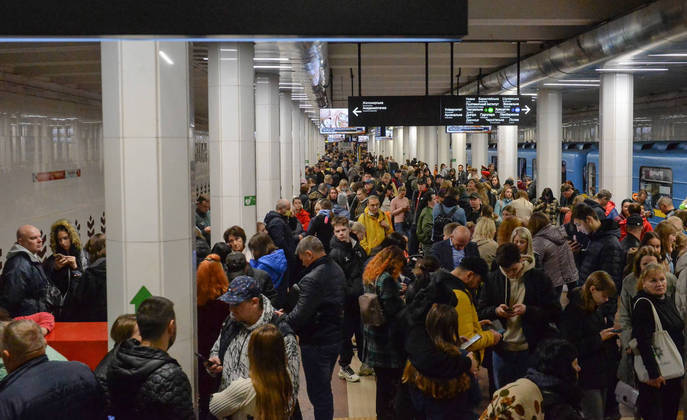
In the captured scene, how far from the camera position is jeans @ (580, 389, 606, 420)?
5910 millimetres

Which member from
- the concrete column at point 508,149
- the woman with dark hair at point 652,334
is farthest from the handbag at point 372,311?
the concrete column at point 508,149

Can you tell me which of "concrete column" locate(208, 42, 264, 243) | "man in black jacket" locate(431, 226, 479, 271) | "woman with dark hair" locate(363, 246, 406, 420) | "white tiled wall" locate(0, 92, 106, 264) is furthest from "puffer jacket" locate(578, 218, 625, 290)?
"white tiled wall" locate(0, 92, 106, 264)

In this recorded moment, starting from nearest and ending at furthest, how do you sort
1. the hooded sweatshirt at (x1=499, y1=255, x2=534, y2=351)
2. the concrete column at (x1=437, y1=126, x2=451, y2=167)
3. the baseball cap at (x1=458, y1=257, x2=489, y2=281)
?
the baseball cap at (x1=458, y1=257, x2=489, y2=281)
the hooded sweatshirt at (x1=499, y1=255, x2=534, y2=351)
the concrete column at (x1=437, y1=126, x2=451, y2=167)

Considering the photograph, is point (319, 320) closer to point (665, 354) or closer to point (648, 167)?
point (665, 354)

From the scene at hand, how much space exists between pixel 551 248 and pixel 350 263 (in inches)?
85.1

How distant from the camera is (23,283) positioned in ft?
22.2

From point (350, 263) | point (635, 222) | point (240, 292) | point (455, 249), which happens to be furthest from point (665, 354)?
point (350, 263)

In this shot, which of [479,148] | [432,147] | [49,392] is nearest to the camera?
[49,392]

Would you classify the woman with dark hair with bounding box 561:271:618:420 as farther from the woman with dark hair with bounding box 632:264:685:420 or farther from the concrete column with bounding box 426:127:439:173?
the concrete column with bounding box 426:127:439:173

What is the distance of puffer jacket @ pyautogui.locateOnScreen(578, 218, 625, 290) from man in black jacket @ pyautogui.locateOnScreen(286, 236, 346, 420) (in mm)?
3554

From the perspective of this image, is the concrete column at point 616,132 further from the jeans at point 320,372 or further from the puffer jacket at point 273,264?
the jeans at point 320,372

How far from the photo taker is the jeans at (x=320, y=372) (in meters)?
6.18

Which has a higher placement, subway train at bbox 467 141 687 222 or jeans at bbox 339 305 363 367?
subway train at bbox 467 141 687 222

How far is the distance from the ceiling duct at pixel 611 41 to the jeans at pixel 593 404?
566 cm
